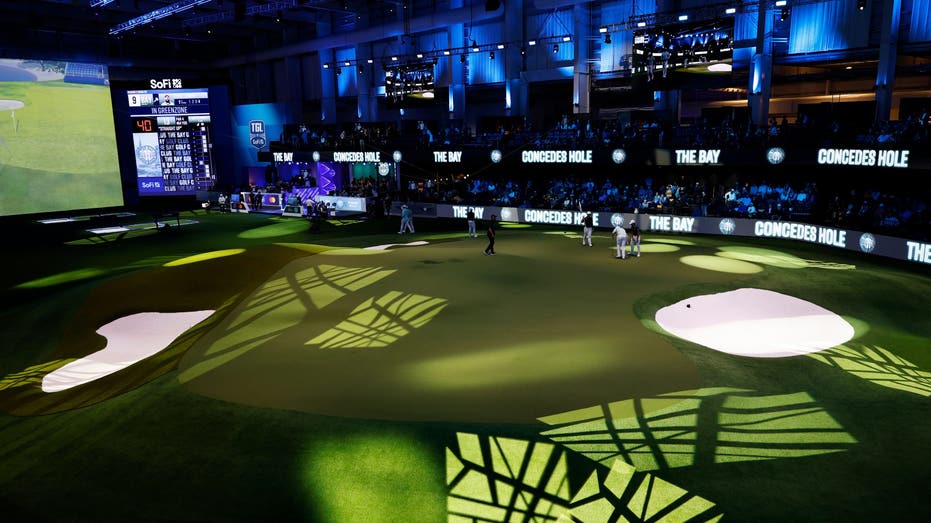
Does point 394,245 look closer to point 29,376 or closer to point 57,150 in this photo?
point 29,376

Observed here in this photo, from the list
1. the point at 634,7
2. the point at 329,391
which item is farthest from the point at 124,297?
the point at 634,7

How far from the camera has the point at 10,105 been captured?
34.6 metres

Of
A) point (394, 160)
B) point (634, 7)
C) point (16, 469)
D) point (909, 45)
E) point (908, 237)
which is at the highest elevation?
point (634, 7)

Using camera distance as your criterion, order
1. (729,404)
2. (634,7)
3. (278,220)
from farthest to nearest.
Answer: (278,220), (634,7), (729,404)

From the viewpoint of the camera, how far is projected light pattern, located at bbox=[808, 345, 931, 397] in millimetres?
12617

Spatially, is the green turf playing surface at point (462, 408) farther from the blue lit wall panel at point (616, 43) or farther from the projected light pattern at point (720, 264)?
the blue lit wall panel at point (616, 43)

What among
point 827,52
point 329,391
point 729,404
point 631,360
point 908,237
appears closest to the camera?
point 729,404

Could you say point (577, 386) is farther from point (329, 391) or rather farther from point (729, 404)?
point (329, 391)

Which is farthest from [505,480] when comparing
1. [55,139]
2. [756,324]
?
[55,139]

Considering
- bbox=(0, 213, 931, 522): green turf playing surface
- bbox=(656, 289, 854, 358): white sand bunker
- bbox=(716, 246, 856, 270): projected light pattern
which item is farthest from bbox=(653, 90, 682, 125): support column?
bbox=(656, 289, 854, 358): white sand bunker

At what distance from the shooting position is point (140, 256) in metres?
30.9

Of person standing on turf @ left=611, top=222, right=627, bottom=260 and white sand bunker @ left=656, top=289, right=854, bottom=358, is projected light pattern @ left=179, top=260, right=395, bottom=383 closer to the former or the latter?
person standing on turf @ left=611, top=222, right=627, bottom=260

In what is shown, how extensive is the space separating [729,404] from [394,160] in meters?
38.5

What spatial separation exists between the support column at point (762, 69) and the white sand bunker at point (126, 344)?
32.8m
